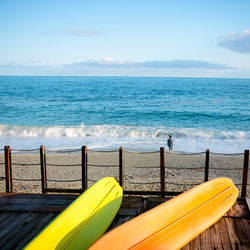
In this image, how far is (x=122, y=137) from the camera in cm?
1842

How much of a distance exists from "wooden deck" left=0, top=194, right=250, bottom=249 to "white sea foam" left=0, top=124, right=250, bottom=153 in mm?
9068

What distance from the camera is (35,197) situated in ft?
19.2

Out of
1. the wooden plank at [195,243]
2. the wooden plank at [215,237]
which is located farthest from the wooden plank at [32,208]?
the wooden plank at [215,237]

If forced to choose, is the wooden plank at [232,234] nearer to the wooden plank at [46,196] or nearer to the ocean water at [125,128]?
the wooden plank at [46,196]

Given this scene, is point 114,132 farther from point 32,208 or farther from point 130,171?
point 32,208

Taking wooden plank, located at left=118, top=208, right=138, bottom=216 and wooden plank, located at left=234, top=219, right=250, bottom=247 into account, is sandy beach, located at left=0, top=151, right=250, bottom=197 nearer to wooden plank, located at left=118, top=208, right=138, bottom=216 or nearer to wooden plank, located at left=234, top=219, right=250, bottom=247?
wooden plank, located at left=118, top=208, right=138, bottom=216

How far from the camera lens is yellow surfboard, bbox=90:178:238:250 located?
151 inches

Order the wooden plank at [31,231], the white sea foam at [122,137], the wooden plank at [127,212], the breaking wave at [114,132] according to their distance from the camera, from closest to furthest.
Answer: the wooden plank at [31,231]
the wooden plank at [127,212]
the white sea foam at [122,137]
the breaking wave at [114,132]

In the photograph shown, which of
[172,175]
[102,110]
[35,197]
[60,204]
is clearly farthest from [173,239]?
[102,110]

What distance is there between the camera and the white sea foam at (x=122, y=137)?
15.4 meters

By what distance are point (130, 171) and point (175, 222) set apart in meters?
6.22

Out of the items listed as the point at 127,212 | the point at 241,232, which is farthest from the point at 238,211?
the point at 127,212

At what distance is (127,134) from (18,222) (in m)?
14.9

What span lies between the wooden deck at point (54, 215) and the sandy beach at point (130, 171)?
5.95 feet
